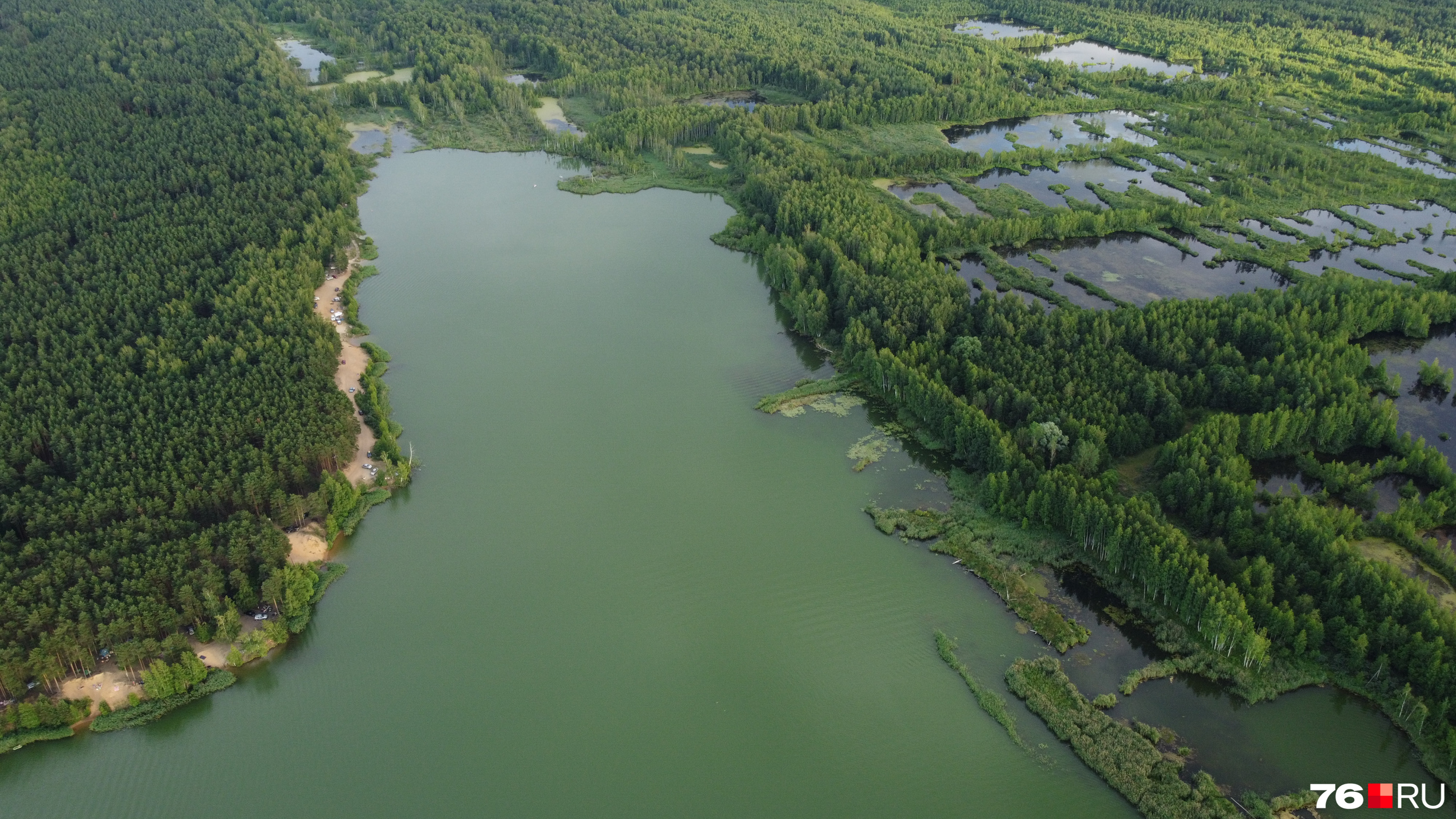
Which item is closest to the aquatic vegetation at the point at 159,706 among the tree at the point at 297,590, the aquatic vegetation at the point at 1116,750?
the tree at the point at 297,590

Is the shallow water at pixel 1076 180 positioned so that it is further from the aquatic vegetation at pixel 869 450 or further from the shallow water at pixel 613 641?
the aquatic vegetation at pixel 869 450

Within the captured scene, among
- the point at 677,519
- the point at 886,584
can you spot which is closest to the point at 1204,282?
the point at 886,584

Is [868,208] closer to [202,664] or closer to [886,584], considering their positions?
[886,584]

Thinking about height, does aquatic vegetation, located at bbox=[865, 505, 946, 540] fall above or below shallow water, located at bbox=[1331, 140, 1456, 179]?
below

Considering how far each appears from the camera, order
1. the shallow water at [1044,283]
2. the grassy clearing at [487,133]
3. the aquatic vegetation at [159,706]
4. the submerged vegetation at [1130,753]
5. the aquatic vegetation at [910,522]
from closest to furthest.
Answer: the submerged vegetation at [1130,753] → the aquatic vegetation at [159,706] → the aquatic vegetation at [910,522] → the shallow water at [1044,283] → the grassy clearing at [487,133]

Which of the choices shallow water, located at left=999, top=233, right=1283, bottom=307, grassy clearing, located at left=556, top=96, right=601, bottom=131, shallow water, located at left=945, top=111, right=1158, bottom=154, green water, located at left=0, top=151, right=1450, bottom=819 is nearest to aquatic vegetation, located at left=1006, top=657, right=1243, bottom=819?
green water, located at left=0, top=151, right=1450, bottom=819

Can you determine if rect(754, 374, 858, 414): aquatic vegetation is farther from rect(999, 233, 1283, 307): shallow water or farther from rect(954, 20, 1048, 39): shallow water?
rect(954, 20, 1048, 39): shallow water

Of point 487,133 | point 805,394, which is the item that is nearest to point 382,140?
point 487,133

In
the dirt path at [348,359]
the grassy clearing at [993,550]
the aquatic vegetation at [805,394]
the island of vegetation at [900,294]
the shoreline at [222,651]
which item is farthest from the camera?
the aquatic vegetation at [805,394]

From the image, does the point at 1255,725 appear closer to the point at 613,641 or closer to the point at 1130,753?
the point at 1130,753
